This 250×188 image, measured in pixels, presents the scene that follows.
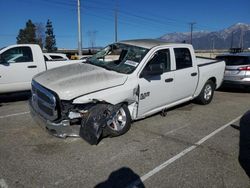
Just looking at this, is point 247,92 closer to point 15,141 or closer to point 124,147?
point 124,147

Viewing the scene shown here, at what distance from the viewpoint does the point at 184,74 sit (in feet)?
22.4

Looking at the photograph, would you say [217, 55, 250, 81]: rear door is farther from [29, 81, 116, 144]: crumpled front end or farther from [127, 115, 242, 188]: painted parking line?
[29, 81, 116, 144]: crumpled front end

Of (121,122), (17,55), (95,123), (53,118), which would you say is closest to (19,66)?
(17,55)

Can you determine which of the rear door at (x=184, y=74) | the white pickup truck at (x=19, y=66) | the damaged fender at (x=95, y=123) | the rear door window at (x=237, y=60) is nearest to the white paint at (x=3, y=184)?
the damaged fender at (x=95, y=123)

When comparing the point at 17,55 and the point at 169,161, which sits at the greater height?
the point at 17,55

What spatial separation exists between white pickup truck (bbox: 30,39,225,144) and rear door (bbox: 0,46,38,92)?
3.07m

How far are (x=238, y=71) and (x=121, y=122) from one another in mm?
6640

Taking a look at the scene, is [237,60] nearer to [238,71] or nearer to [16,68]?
[238,71]

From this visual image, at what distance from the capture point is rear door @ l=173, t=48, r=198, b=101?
263 inches

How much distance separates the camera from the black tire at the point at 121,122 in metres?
5.29

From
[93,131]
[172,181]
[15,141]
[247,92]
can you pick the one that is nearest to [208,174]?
[172,181]

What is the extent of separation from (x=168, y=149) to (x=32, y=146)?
240 centimetres

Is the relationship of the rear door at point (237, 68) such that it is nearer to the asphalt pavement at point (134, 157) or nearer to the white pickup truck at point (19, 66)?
the asphalt pavement at point (134, 157)

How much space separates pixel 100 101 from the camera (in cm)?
492
